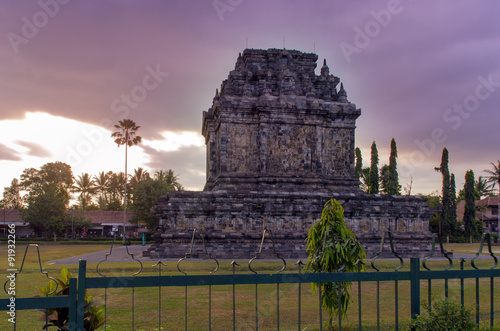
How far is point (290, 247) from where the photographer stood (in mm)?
20406

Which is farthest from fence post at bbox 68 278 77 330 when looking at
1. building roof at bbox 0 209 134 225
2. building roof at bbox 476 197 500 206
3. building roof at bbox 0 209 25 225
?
building roof at bbox 476 197 500 206

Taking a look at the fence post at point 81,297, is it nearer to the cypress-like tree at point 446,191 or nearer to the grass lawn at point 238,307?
the grass lawn at point 238,307

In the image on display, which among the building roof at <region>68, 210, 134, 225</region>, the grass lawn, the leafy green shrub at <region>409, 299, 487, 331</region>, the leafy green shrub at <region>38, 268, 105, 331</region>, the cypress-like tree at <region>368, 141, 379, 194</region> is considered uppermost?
the cypress-like tree at <region>368, 141, 379, 194</region>

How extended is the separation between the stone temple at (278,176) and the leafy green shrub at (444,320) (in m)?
14.8

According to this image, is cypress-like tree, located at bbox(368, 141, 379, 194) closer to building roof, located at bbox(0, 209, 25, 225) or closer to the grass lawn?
the grass lawn

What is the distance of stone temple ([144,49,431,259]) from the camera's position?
20.8 m

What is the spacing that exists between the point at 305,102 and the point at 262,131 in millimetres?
3098

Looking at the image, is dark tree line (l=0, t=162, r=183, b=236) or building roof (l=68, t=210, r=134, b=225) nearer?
dark tree line (l=0, t=162, r=183, b=236)

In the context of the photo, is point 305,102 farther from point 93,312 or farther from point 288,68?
point 93,312

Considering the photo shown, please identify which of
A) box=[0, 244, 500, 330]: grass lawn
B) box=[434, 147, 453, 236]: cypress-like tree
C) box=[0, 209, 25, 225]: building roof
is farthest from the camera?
box=[0, 209, 25, 225]: building roof

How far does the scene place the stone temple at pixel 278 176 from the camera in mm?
20797

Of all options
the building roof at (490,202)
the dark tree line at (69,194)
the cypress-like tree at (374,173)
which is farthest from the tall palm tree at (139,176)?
the building roof at (490,202)

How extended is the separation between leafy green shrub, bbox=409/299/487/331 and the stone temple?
14775mm
